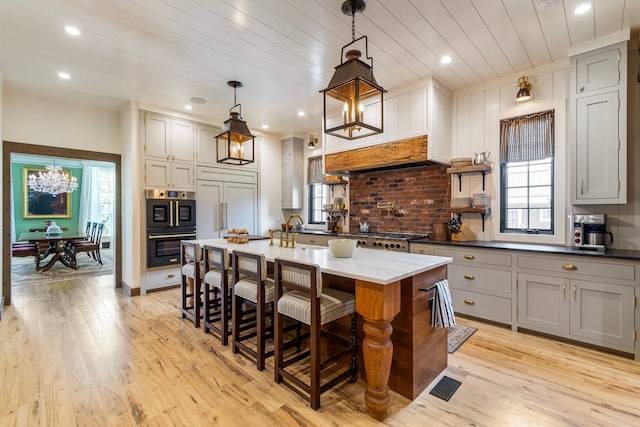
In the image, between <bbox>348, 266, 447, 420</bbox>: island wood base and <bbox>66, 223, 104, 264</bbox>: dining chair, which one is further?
<bbox>66, 223, 104, 264</bbox>: dining chair

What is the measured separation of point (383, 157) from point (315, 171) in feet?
7.34

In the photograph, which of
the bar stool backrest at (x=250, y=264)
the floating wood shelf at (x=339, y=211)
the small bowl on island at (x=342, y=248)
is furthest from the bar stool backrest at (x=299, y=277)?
the floating wood shelf at (x=339, y=211)

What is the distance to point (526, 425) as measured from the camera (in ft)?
5.73

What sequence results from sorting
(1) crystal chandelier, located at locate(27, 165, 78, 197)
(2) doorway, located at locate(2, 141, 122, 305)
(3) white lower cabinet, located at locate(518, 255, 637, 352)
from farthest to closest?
(1) crystal chandelier, located at locate(27, 165, 78, 197), (2) doorway, located at locate(2, 141, 122, 305), (3) white lower cabinet, located at locate(518, 255, 637, 352)

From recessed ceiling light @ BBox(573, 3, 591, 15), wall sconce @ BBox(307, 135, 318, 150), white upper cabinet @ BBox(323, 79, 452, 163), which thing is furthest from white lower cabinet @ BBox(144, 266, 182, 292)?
recessed ceiling light @ BBox(573, 3, 591, 15)

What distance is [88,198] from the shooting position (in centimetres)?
906

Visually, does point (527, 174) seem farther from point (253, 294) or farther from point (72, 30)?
point (72, 30)

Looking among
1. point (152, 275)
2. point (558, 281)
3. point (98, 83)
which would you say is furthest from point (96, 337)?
point (558, 281)

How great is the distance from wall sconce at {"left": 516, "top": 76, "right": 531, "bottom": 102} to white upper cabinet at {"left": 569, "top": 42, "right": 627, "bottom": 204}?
42 cm

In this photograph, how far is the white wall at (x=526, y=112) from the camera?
9.42ft

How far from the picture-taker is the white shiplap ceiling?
2.37 m

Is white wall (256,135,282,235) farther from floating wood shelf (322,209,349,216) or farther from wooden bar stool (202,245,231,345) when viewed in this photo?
wooden bar stool (202,245,231,345)

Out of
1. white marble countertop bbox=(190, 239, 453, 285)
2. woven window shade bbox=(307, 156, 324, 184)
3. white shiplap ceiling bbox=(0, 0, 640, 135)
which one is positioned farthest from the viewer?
woven window shade bbox=(307, 156, 324, 184)

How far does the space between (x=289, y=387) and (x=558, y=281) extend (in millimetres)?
2621
